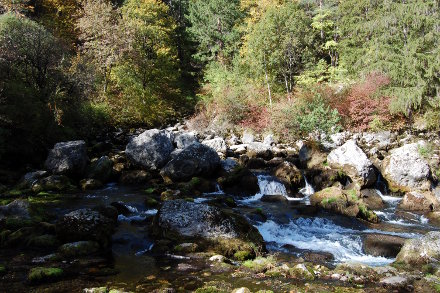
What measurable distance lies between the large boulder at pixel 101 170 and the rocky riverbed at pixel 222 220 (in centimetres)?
6

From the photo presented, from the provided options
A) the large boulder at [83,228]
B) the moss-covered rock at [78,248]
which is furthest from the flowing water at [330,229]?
the moss-covered rock at [78,248]

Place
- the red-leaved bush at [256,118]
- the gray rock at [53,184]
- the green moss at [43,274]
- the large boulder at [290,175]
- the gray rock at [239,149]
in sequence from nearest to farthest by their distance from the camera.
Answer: the green moss at [43,274]
the gray rock at [53,184]
the large boulder at [290,175]
the gray rock at [239,149]
the red-leaved bush at [256,118]

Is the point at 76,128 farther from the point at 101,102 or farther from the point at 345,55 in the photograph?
the point at 345,55

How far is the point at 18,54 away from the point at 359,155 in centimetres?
2101

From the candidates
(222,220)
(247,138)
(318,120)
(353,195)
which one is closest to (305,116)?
(318,120)

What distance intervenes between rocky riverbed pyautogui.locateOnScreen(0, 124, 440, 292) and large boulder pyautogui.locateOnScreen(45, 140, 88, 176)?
0.06m

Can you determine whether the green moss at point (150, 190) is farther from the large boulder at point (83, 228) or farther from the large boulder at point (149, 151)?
the large boulder at point (83, 228)

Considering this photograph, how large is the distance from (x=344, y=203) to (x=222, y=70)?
2734 cm

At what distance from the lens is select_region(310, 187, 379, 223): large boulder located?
14425mm

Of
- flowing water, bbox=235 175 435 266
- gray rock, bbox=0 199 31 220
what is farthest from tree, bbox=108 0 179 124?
gray rock, bbox=0 199 31 220

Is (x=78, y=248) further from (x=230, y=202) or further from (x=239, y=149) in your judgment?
(x=239, y=149)

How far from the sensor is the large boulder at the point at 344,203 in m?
14.4

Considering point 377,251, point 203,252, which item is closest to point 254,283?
point 203,252

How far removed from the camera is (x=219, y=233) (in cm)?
1072
